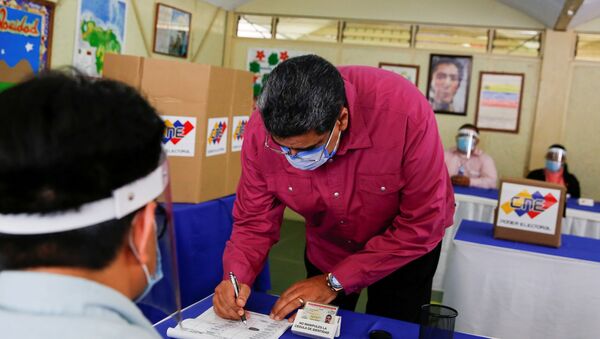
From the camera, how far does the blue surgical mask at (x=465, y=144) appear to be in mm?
5133

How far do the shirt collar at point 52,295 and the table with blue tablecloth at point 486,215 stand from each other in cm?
358

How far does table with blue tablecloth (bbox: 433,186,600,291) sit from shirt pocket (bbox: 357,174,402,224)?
7.98ft

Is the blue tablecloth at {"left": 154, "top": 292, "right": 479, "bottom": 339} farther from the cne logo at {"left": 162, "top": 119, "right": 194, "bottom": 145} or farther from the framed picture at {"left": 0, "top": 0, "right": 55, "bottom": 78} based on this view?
the framed picture at {"left": 0, "top": 0, "right": 55, "bottom": 78}

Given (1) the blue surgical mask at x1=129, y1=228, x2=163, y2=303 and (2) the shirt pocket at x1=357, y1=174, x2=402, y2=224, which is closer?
(1) the blue surgical mask at x1=129, y1=228, x2=163, y2=303

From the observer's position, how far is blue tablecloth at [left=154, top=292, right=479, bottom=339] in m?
1.43


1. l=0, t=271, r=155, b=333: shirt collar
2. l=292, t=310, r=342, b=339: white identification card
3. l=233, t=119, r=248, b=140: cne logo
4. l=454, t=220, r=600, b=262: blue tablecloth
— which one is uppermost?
l=233, t=119, r=248, b=140: cne logo

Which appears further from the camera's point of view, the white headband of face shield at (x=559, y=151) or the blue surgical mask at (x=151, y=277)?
the white headband of face shield at (x=559, y=151)

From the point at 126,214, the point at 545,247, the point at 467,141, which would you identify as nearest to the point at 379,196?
the point at 126,214

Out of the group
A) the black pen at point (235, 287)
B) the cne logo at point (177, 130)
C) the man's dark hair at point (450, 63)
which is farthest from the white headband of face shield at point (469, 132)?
the black pen at point (235, 287)

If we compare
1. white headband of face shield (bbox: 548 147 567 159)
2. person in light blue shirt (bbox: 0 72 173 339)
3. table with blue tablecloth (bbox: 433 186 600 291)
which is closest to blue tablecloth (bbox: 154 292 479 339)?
person in light blue shirt (bbox: 0 72 173 339)

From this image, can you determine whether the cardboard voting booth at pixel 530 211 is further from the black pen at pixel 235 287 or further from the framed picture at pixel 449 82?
the framed picture at pixel 449 82

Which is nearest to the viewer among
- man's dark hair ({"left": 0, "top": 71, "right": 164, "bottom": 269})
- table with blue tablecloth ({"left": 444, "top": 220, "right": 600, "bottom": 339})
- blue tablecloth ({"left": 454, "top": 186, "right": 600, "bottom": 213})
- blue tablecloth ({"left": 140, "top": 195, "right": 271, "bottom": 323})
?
man's dark hair ({"left": 0, "top": 71, "right": 164, "bottom": 269})

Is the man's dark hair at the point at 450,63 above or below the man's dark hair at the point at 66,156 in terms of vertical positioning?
above

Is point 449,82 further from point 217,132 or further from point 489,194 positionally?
point 217,132
